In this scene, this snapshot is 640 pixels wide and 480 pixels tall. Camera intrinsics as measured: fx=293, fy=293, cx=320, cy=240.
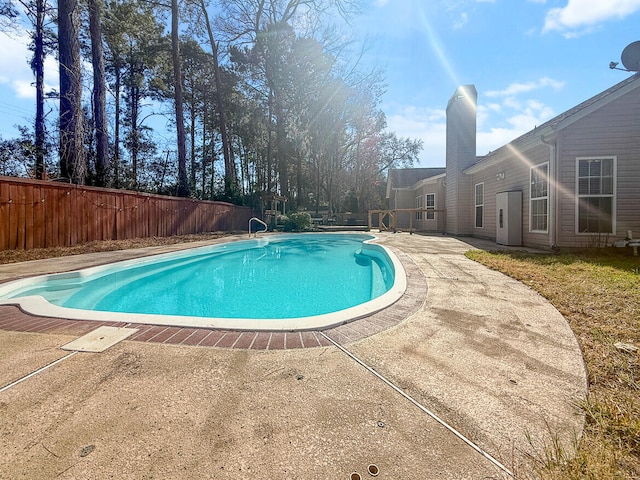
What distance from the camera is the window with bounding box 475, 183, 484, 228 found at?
11.8 m

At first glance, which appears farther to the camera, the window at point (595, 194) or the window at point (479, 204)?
the window at point (479, 204)

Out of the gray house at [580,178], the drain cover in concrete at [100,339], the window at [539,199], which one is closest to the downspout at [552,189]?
the gray house at [580,178]

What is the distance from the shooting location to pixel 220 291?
17.8 ft

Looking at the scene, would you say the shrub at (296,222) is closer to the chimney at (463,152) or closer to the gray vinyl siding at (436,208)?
the gray vinyl siding at (436,208)

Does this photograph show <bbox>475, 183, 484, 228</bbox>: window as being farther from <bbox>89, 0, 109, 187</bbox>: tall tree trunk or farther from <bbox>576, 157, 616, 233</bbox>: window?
<bbox>89, 0, 109, 187</bbox>: tall tree trunk

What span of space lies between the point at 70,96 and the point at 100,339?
1038 cm

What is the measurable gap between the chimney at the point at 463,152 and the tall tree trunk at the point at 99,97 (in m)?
14.2

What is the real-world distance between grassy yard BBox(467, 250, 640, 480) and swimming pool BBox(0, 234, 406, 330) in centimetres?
175

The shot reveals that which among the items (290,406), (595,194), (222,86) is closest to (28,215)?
(290,406)

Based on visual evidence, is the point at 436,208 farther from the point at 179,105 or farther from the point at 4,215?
the point at 4,215

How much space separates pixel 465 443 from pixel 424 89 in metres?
16.6

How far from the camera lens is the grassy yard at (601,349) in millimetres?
1231

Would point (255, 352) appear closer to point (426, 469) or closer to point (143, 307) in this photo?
point (426, 469)

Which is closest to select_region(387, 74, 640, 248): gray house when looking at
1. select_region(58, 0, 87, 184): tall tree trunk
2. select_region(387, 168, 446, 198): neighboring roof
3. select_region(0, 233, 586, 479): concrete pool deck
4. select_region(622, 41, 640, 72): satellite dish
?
select_region(622, 41, 640, 72): satellite dish
